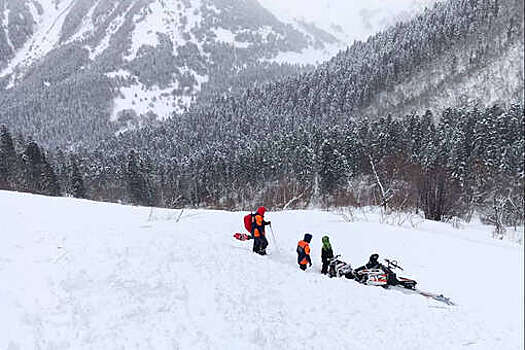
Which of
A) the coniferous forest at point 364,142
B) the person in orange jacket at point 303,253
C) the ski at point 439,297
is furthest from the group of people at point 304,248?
the coniferous forest at point 364,142

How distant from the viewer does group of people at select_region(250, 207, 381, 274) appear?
14.4m

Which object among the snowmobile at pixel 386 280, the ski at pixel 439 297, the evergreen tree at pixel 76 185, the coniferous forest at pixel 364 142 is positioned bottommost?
the ski at pixel 439 297

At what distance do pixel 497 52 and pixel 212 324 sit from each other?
376 feet

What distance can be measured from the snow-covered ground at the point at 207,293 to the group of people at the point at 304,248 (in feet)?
1.65

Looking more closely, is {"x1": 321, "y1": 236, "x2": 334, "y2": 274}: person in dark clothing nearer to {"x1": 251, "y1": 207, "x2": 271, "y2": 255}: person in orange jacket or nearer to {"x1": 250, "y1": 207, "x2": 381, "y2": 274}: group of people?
{"x1": 250, "y1": 207, "x2": 381, "y2": 274}: group of people

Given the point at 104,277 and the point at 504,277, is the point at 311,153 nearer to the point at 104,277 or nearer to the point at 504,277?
Answer: the point at 504,277

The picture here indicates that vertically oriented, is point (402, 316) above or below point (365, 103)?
below

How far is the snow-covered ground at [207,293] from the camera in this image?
8789 millimetres

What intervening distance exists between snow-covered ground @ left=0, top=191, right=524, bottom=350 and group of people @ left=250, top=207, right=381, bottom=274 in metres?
0.50

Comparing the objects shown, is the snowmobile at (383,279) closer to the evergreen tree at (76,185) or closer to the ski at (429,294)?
the ski at (429,294)

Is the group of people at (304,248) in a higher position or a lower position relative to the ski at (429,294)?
higher

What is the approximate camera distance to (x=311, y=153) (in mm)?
71750

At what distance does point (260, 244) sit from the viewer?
15398mm

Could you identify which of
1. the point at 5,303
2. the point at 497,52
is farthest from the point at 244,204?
the point at 497,52
